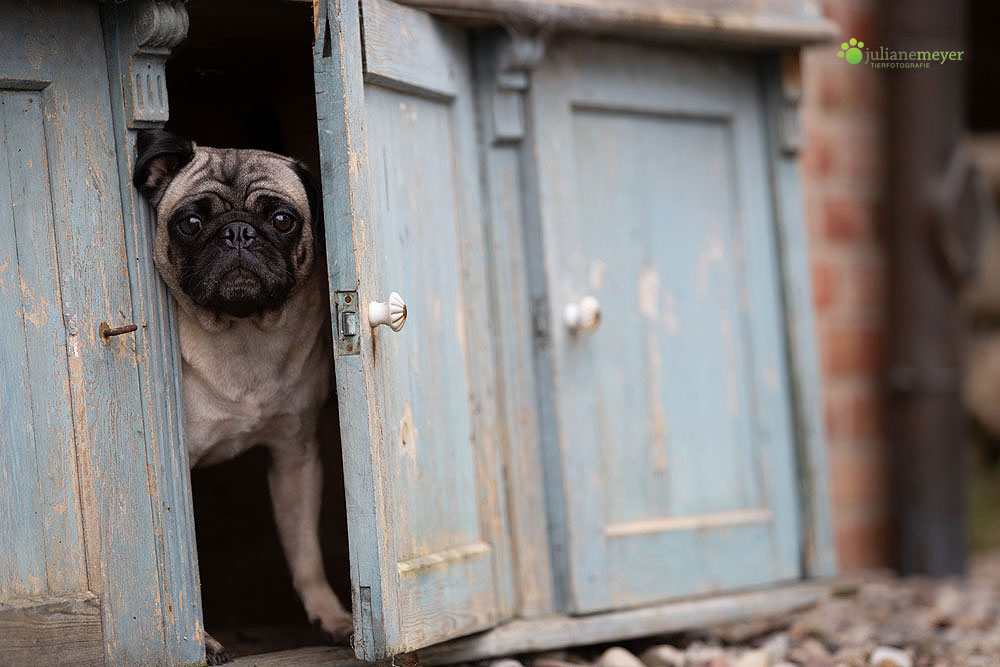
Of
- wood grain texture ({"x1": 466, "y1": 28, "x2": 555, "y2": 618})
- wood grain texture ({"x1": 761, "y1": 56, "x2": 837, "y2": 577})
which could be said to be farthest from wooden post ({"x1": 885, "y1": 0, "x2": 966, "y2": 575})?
wood grain texture ({"x1": 466, "y1": 28, "x2": 555, "y2": 618})

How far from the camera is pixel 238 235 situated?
9.73 ft

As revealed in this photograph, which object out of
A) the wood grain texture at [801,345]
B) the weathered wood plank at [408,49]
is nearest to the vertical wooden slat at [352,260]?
the weathered wood plank at [408,49]

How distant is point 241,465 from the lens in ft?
13.6

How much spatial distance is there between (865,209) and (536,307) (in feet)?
7.47

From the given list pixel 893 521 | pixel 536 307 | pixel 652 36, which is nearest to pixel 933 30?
pixel 652 36

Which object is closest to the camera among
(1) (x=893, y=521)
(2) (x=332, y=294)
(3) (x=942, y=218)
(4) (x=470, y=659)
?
(2) (x=332, y=294)

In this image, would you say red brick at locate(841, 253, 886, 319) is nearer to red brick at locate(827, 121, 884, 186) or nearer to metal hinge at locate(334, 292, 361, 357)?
red brick at locate(827, 121, 884, 186)

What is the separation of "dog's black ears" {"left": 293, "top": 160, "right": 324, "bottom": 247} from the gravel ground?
1.30 metres

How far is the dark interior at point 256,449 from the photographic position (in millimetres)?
3447

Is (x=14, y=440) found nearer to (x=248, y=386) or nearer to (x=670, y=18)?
(x=248, y=386)

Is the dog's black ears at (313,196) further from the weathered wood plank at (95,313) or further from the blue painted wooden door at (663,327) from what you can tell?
the blue painted wooden door at (663,327)

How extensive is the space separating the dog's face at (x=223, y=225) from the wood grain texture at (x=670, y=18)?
2.10 feet

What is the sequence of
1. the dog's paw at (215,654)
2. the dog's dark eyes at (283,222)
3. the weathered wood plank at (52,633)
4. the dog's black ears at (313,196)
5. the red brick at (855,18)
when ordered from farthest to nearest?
the red brick at (855,18) < the dog's black ears at (313,196) < the dog's dark eyes at (283,222) < the dog's paw at (215,654) < the weathered wood plank at (52,633)

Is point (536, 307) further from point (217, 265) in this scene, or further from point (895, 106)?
point (895, 106)
